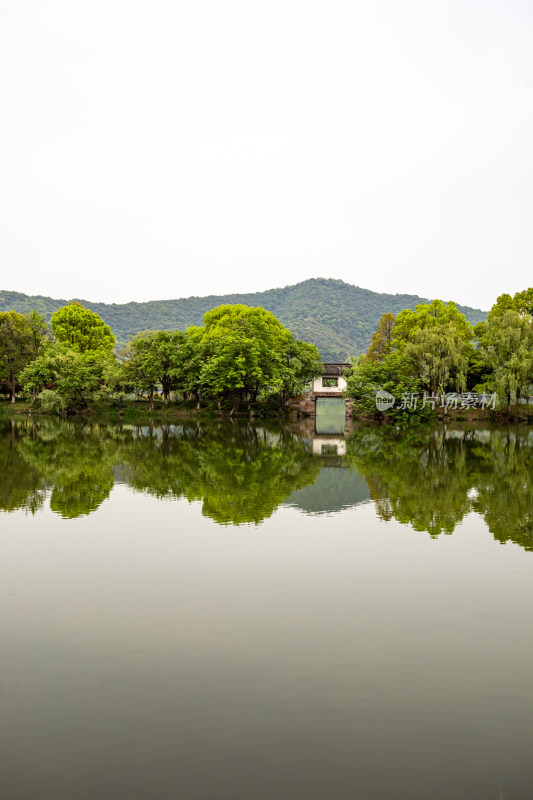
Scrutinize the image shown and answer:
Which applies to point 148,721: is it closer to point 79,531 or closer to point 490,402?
point 79,531

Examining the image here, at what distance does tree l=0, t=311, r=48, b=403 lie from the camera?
5031cm

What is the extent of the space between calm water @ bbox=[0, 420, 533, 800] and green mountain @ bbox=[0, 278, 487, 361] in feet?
373

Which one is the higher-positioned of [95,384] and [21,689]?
[95,384]

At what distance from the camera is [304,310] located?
521 ft

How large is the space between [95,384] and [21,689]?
4454cm

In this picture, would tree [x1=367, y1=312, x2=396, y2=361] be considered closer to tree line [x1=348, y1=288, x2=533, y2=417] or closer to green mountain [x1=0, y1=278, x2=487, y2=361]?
tree line [x1=348, y1=288, x2=533, y2=417]

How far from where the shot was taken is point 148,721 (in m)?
4.91

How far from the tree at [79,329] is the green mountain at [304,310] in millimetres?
72565

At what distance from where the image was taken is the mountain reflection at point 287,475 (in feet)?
42.0

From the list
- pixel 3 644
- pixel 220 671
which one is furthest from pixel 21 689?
pixel 220 671

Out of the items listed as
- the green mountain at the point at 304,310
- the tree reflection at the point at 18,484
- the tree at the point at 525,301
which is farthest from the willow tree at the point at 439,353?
the green mountain at the point at 304,310

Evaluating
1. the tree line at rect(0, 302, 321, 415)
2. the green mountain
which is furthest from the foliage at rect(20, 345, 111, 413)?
the green mountain
